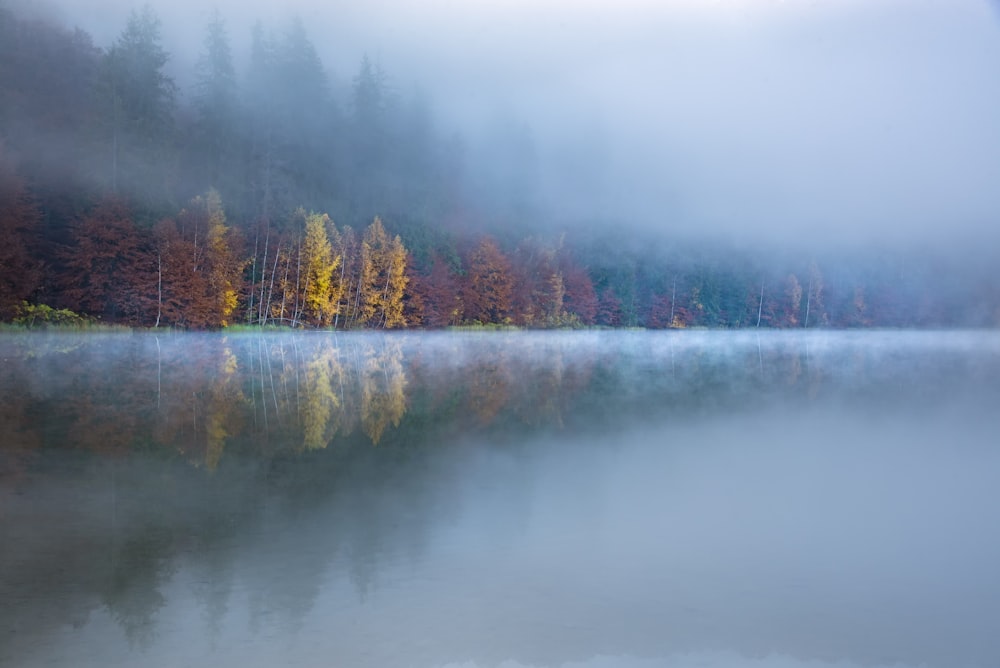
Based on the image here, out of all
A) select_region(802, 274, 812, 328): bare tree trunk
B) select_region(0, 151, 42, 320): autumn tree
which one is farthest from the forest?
select_region(802, 274, 812, 328): bare tree trunk

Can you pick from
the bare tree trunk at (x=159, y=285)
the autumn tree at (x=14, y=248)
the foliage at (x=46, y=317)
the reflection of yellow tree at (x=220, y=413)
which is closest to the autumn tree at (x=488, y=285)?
the bare tree trunk at (x=159, y=285)

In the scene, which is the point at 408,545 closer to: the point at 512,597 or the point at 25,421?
the point at 512,597

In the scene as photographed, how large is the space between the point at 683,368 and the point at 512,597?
69.6ft

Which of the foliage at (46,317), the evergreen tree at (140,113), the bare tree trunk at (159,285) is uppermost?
the evergreen tree at (140,113)

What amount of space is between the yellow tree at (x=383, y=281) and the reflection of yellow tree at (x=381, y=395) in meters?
33.6

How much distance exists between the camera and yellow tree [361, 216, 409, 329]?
6016 centimetres

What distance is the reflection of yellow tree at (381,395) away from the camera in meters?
12.6

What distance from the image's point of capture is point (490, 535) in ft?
22.6

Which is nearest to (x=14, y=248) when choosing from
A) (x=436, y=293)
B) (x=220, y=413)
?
(x=436, y=293)

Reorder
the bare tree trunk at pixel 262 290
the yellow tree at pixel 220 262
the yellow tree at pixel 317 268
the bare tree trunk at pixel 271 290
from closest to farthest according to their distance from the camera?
the yellow tree at pixel 220 262 → the bare tree trunk at pixel 262 290 → the bare tree trunk at pixel 271 290 → the yellow tree at pixel 317 268

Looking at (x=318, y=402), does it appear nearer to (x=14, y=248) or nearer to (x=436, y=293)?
(x=14, y=248)

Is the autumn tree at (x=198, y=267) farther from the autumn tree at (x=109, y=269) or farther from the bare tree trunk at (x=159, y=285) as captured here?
the autumn tree at (x=109, y=269)

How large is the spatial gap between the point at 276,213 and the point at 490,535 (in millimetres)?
54820

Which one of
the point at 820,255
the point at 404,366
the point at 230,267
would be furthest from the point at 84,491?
the point at 820,255
